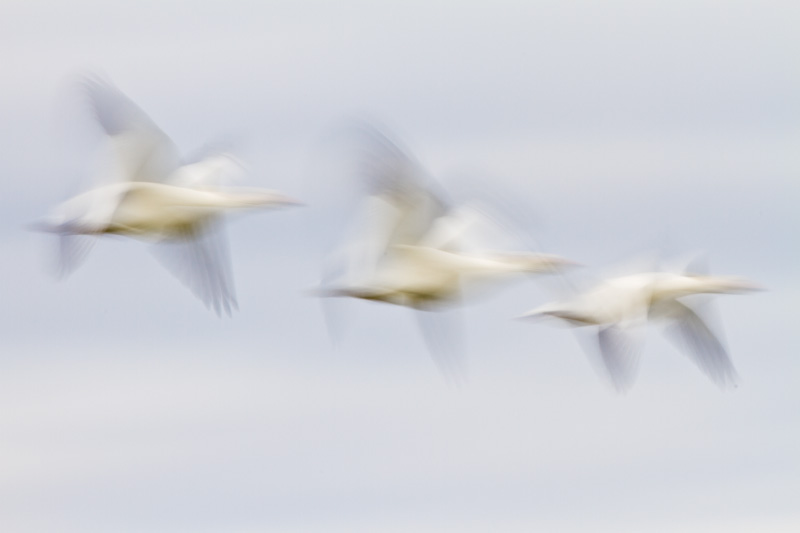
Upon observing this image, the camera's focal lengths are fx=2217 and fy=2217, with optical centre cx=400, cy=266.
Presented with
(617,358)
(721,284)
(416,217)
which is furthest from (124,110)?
(721,284)

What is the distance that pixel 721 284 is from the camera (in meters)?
33.8

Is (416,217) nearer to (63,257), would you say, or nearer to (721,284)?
(63,257)

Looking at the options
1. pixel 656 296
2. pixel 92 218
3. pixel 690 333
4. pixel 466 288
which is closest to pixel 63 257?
pixel 92 218

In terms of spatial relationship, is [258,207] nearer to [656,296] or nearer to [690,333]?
[656,296]

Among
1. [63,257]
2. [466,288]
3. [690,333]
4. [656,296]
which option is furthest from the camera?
[690,333]

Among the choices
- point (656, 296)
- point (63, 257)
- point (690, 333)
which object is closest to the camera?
point (63, 257)

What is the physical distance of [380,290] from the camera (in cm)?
2844

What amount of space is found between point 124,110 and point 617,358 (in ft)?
24.2

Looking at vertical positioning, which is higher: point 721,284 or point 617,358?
point 721,284

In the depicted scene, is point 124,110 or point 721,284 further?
point 721,284

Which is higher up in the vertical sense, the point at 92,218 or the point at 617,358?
the point at 92,218

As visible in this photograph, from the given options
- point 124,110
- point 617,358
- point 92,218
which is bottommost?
point 617,358

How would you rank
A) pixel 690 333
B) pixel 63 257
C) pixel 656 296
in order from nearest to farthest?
pixel 63 257 → pixel 656 296 → pixel 690 333

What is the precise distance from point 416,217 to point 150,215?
3454mm
